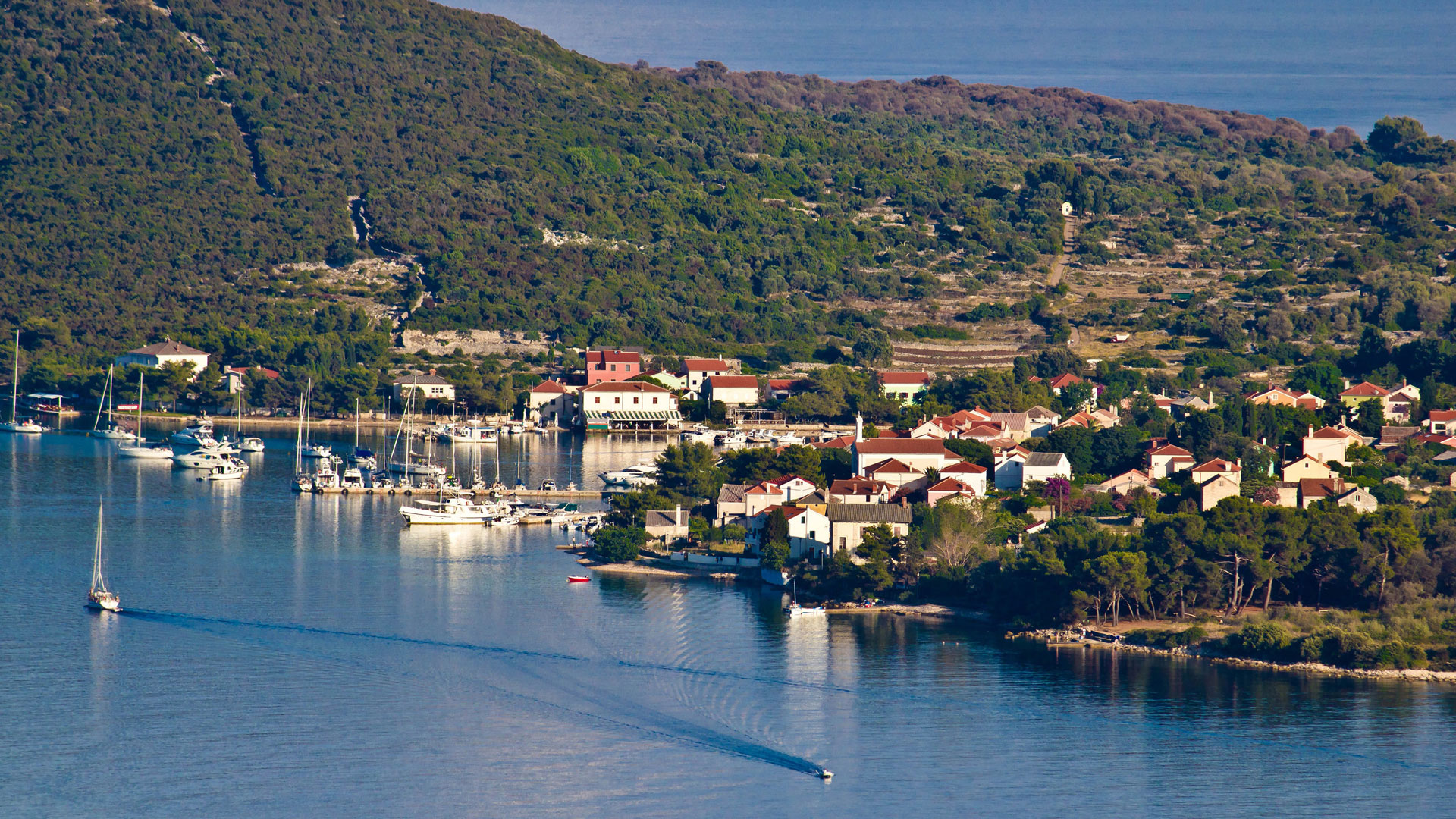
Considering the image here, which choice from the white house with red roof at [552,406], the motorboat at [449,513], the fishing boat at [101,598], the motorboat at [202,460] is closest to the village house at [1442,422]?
the motorboat at [449,513]

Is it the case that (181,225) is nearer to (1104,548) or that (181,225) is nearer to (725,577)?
(725,577)

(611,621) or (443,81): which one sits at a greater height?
(443,81)

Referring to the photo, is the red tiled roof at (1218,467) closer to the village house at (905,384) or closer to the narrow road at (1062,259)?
the village house at (905,384)

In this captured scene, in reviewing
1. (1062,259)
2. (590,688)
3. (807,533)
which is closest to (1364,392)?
(807,533)

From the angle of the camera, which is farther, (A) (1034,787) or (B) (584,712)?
(B) (584,712)

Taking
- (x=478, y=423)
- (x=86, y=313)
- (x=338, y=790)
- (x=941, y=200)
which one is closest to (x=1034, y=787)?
(x=338, y=790)

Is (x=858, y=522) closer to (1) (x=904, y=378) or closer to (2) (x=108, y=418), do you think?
(1) (x=904, y=378)
